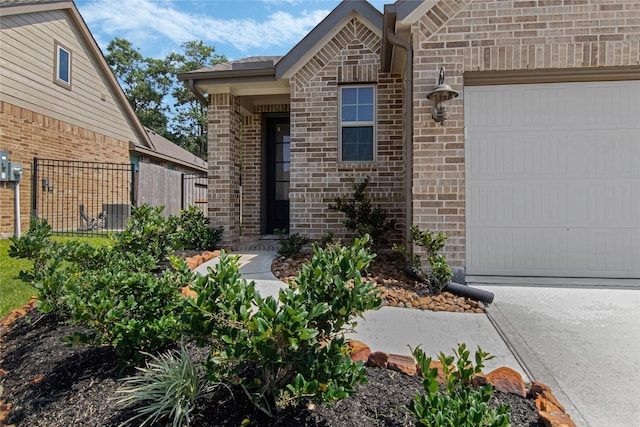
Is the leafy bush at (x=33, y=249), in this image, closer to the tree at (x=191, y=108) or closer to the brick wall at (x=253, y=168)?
the brick wall at (x=253, y=168)

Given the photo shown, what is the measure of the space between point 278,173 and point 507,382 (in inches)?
279

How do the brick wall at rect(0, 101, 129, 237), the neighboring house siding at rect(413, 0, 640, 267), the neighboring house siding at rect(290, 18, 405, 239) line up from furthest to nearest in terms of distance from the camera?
the brick wall at rect(0, 101, 129, 237)
the neighboring house siding at rect(290, 18, 405, 239)
the neighboring house siding at rect(413, 0, 640, 267)

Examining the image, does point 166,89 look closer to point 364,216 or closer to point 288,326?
point 364,216

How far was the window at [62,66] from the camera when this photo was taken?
1030 centimetres

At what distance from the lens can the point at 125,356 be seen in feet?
7.52

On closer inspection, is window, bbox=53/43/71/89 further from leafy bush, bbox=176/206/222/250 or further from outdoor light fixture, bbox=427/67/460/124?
outdoor light fixture, bbox=427/67/460/124

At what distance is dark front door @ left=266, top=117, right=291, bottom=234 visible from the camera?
8586 millimetres

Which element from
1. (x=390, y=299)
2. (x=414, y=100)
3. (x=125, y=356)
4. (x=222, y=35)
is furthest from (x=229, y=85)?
(x=125, y=356)

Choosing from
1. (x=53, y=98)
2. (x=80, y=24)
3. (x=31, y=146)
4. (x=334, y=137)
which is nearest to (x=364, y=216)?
(x=334, y=137)

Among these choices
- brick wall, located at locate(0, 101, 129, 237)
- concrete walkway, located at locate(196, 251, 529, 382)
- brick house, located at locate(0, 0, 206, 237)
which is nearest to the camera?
concrete walkway, located at locate(196, 251, 529, 382)

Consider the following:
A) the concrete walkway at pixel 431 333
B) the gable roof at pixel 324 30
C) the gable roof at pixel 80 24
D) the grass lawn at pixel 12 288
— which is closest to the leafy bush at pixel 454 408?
the concrete walkway at pixel 431 333

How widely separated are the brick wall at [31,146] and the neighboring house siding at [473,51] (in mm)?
9403

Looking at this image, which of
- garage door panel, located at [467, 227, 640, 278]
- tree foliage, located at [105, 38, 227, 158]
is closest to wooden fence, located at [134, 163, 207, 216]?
garage door panel, located at [467, 227, 640, 278]

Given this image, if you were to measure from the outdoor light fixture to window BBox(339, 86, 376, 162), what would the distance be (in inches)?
80.3
